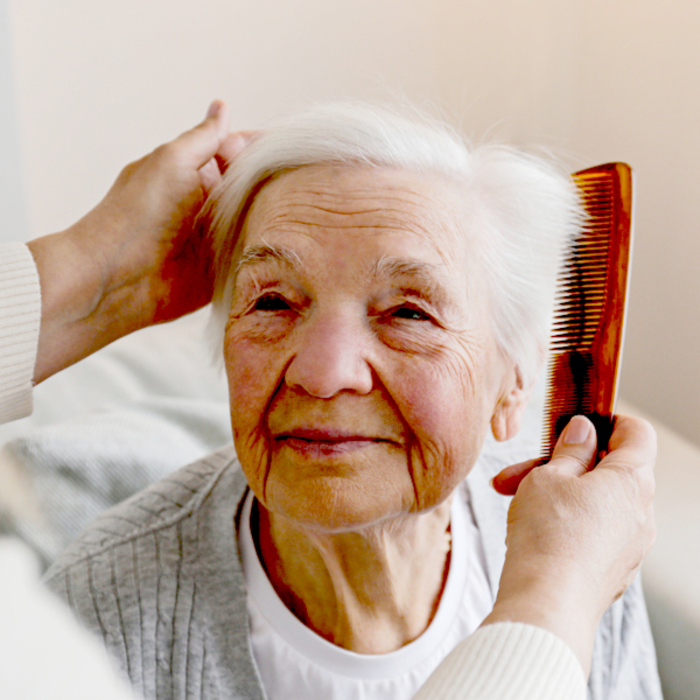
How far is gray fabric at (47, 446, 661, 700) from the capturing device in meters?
1.02

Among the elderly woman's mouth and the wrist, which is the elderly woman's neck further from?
the wrist

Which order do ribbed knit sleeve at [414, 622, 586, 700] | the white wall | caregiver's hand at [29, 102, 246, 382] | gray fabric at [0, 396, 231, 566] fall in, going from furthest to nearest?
the white wall < gray fabric at [0, 396, 231, 566] < caregiver's hand at [29, 102, 246, 382] < ribbed knit sleeve at [414, 622, 586, 700]

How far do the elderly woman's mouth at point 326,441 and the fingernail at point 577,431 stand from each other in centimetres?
26

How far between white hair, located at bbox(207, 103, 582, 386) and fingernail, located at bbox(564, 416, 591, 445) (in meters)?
0.15

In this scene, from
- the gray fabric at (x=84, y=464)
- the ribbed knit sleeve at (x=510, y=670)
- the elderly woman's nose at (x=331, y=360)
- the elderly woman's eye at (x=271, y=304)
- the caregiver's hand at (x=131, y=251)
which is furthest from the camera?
the gray fabric at (x=84, y=464)

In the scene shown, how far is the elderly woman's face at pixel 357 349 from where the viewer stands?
910mm

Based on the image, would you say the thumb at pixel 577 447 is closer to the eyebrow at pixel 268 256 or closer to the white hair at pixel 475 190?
the white hair at pixel 475 190

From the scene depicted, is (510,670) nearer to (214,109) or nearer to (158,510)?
(158,510)

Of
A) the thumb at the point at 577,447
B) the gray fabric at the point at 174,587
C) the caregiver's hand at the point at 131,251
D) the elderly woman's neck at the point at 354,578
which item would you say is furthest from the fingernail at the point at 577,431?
the caregiver's hand at the point at 131,251

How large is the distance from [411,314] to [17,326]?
55 centimetres

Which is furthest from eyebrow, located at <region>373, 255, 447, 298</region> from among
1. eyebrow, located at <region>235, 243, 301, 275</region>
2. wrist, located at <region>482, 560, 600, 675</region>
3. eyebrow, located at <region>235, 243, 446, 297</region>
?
wrist, located at <region>482, 560, 600, 675</region>

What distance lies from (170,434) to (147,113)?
906 millimetres

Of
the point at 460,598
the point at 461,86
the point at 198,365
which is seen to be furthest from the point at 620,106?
the point at 460,598

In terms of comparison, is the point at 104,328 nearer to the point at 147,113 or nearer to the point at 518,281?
the point at 518,281
